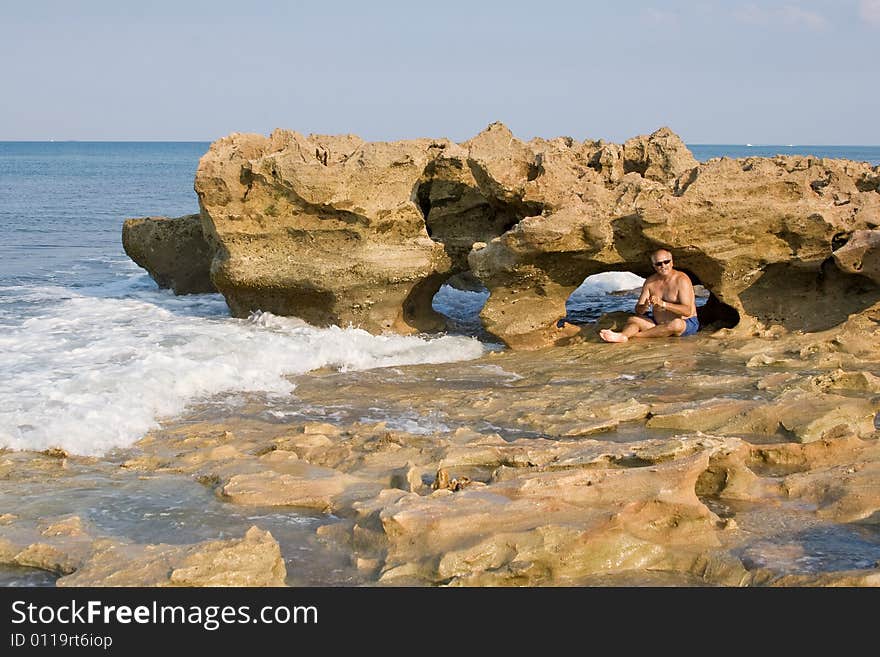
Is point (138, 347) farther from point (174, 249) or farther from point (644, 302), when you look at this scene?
point (644, 302)

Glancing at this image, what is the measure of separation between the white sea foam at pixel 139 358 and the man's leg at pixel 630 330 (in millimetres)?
1246

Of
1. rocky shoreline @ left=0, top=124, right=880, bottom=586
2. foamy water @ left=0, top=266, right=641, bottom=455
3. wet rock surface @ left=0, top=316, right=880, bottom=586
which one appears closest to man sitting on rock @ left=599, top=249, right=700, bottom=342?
rocky shoreline @ left=0, top=124, right=880, bottom=586

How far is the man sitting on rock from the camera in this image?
863cm

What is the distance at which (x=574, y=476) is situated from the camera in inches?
175

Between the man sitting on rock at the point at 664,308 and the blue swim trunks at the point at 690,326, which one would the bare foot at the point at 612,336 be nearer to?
the man sitting on rock at the point at 664,308

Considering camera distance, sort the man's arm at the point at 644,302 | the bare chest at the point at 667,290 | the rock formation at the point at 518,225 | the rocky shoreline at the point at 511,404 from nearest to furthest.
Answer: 1. the rocky shoreline at the point at 511,404
2. the rock formation at the point at 518,225
3. the bare chest at the point at 667,290
4. the man's arm at the point at 644,302

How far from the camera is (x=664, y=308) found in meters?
8.76

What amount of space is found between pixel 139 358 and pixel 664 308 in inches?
193

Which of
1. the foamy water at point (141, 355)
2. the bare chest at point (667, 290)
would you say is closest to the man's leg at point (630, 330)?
the bare chest at point (667, 290)

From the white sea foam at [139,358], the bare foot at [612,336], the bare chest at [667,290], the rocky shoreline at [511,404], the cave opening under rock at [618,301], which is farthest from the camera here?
the cave opening under rock at [618,301]

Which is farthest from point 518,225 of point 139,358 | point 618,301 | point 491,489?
point 491,489

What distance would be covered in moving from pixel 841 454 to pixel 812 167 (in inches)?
188

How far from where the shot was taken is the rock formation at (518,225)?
27.2 ft

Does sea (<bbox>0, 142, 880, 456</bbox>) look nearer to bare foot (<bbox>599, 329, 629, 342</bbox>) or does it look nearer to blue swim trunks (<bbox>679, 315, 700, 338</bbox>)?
bare foot (<bbox>599, 329, 629, 342</bbox>)
